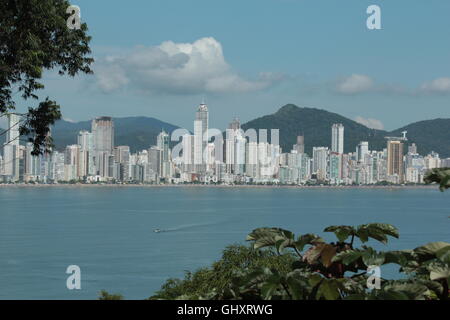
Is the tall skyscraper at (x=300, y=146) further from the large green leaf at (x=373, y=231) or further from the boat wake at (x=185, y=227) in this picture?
the large green leaf at (x=373, y=231)

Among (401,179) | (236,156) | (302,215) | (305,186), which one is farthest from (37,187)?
(302,215)

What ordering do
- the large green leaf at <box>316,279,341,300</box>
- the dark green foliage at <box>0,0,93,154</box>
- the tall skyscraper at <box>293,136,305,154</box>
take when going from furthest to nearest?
the tall skyscraper at <box>293,136,305,154</box> < the dark green foliage at <box>0,0,93,154</box> < the large green leaf at <box>316,279,341,300</box>

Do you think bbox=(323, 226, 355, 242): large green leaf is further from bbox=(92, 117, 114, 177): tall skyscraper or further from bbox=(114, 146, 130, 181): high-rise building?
bbox=(114, 146, 130, 181): high-rise building

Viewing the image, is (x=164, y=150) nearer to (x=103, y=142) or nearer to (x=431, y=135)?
(x=103, y=142)

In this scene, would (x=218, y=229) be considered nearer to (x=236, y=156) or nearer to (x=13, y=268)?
(x=13, y=268)

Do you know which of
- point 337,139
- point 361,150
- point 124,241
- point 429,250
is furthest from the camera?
point 337,139

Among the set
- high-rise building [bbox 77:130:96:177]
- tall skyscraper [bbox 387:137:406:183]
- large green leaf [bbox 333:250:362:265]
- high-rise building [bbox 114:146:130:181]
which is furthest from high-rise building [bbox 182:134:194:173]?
large green leaf [bbox 333:250:362:265]

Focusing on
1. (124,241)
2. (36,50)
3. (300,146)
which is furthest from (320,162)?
(36,50)
